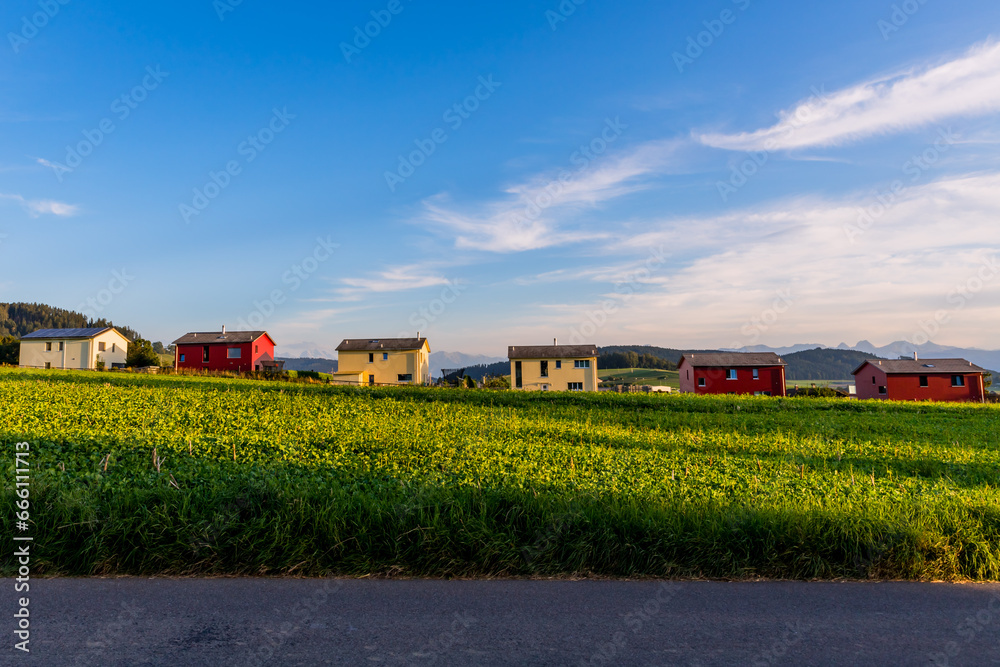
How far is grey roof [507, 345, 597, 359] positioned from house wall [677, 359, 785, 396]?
38.8ft

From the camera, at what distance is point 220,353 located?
65.6 meters

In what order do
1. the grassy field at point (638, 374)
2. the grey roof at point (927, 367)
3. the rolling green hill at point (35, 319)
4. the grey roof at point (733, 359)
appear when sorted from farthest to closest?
the rolling green hill at point (35, 319), the grassy field at point (638, 374), the grey roof at point (733, 359), the grey roof at point (927, 367)

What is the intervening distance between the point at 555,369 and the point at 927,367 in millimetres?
39344

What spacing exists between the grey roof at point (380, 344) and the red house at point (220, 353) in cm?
960

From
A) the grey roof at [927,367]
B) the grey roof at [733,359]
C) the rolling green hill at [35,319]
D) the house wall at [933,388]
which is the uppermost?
the rolling green hill at [35,319]

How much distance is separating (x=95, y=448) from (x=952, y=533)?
42.1 ft

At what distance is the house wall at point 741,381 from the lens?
2198 inches

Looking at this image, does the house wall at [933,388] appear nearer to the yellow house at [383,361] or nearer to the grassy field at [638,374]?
the yellow house at [383,361]

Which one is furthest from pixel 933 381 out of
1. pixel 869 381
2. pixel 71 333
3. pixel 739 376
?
pixel 71 333

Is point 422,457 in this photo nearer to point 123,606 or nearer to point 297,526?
point 297,526

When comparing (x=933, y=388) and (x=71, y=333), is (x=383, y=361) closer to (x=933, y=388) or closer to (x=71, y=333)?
(x=71, y=333)

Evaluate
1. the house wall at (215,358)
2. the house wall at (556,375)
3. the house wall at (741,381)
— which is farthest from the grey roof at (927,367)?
the house wall at (215,358)

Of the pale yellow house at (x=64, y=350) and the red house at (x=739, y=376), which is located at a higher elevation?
the pale yellow house at (x=64, y=350)

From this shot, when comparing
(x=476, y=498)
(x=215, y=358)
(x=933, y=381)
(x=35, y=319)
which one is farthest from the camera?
(x=35, y=319)
